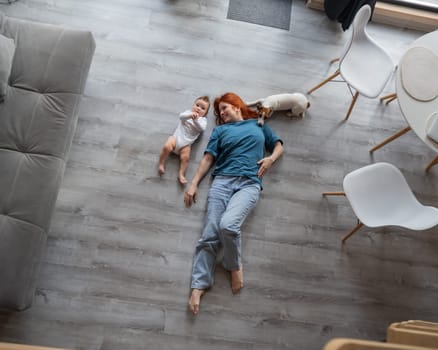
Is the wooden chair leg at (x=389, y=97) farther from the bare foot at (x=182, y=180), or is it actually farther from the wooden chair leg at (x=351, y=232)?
the bare foot at (x=182, y=180)

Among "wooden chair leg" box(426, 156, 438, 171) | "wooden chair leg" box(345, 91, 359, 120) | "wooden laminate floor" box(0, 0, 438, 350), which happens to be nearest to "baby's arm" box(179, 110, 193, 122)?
"wooden laminate floor" box(0, 0, 438, 350)

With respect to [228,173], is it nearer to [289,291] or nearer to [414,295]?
[289,291]

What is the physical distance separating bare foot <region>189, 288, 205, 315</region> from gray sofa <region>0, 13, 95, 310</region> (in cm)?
89

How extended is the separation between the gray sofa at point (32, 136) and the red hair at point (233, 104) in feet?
2.97

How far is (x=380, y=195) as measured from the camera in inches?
101

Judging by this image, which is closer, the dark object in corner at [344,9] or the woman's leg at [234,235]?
the woman's leg at [234,235]

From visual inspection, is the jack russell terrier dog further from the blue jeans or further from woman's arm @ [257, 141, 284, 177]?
the blue jeans

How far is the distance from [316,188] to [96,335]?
1.72m

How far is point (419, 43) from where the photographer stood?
268 cm

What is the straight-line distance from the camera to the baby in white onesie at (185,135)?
9.17 ft

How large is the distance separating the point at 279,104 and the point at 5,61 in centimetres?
177

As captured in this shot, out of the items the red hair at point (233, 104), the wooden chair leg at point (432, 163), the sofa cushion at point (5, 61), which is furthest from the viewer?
the wooden chair leg at point (432, 163)

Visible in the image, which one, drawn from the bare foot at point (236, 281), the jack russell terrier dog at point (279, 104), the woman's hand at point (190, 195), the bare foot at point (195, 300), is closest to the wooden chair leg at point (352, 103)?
the jack russell terrier dog at point (279, 104)

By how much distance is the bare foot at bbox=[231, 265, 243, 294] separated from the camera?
2.59m
